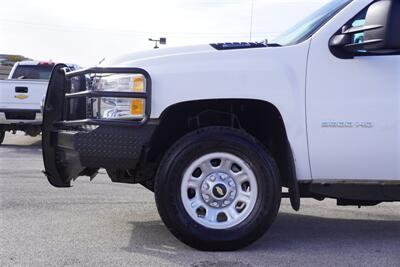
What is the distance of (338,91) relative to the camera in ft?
13.9

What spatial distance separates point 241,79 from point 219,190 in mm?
875

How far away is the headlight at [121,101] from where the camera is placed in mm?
4203

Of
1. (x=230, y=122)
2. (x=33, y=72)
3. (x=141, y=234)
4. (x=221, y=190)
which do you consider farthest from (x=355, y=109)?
(x=33, y=72)

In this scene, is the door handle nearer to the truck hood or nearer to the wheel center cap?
the truck hood

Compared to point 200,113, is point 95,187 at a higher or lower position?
lower

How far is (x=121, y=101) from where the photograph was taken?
425 cm

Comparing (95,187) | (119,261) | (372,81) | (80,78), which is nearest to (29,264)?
(119,261)

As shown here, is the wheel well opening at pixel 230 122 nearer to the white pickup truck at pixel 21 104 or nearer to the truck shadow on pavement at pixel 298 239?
the truck shadow on pavement at pixel 298 239

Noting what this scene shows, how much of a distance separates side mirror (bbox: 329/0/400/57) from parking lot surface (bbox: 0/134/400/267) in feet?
5.23

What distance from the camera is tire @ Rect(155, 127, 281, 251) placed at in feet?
13.8

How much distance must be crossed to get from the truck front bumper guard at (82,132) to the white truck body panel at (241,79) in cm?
15

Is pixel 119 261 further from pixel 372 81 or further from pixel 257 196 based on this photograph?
pixel 372 81

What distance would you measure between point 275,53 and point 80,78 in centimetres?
172

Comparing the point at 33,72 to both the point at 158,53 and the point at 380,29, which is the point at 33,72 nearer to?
the point at 158,53
